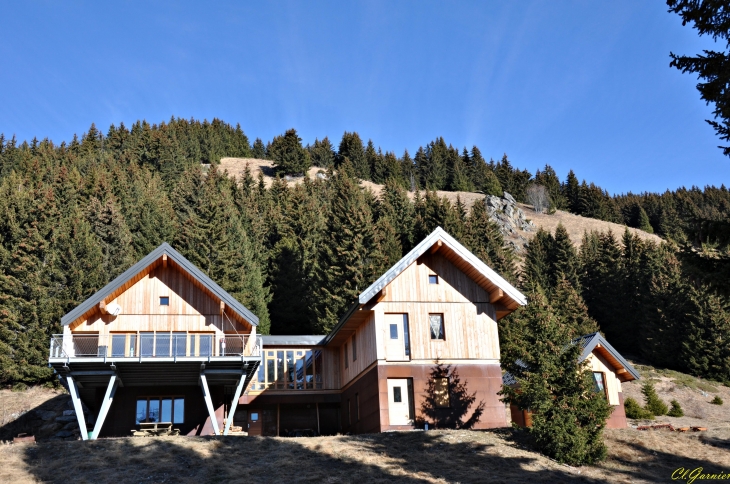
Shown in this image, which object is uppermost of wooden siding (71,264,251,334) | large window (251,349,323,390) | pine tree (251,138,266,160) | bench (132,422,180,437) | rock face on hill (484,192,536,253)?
Result: pine tree (251,138,266,160)

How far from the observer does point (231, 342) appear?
29.0 m

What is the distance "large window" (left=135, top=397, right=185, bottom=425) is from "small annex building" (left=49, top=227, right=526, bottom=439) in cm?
5

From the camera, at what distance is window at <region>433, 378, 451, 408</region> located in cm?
2750

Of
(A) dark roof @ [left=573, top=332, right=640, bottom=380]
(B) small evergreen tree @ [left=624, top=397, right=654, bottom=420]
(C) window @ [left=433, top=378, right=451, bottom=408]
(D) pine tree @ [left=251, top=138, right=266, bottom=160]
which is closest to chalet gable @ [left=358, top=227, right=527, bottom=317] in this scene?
(A) dark roof @ [left=573, top=332, right=640, bottom=380]

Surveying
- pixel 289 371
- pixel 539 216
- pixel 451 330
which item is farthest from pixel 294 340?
pixel 539 216

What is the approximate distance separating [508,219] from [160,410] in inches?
2997

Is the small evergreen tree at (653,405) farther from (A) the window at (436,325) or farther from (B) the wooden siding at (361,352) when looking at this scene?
(B) the wooden siding at (361,352)

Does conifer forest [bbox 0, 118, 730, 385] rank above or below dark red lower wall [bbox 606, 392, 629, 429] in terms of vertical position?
above

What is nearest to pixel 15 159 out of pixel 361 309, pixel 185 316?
pixel 185 316

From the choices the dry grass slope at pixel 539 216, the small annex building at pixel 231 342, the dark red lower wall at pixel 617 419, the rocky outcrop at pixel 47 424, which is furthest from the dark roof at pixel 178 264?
the dry grass slope at pixel 539 216

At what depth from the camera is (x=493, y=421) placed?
2756 cm

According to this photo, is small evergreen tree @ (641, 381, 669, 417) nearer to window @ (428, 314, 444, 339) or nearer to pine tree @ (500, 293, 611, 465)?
window @ (428, 314, 444, 339)

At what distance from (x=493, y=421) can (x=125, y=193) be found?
49.2 meters

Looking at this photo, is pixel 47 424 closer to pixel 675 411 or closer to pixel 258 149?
pixel 675 411
